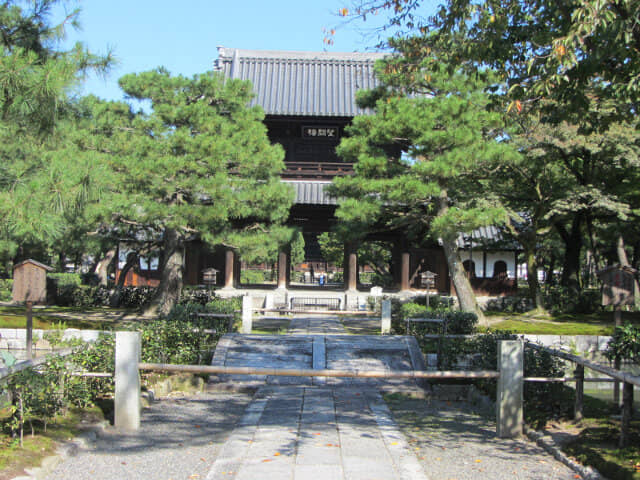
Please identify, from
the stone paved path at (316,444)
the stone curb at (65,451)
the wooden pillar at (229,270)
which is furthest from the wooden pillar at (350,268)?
the stone curb at (65,451)

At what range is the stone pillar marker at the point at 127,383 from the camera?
6.61 m

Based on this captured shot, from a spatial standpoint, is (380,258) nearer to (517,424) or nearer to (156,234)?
(156,234)

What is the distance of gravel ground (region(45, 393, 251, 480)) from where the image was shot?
5246 millimetres

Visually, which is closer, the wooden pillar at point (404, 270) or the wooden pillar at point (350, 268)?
the wooden pillar at point (350, 268)

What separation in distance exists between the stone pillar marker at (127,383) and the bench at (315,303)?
13.6 metres

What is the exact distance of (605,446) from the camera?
225 inches

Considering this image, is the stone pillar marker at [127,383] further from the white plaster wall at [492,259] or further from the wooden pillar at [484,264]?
the wooden pillar at [484,264]

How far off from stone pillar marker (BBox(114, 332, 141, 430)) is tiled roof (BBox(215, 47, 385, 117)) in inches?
638

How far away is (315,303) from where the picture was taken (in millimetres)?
21109

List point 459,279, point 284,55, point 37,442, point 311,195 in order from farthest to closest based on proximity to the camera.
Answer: point 284,55 → point 311,195 → point 459,279 → point 37,442

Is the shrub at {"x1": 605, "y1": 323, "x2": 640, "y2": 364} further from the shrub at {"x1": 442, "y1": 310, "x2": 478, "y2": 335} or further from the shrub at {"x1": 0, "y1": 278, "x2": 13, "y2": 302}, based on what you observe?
the shrub at {"x1": 0, "y1": 278, "x2": 13, "y2": 302}

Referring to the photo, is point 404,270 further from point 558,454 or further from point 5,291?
point 5,291

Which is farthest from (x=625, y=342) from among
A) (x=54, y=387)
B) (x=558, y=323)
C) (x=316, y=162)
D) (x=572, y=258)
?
(x=572, y=258)

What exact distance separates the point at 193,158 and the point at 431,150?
5.99 metres
